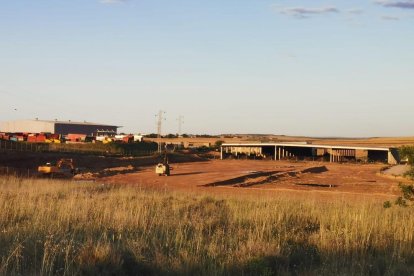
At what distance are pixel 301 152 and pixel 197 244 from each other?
114 m

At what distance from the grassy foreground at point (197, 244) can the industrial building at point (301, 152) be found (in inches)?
3683

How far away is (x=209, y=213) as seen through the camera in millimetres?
14906

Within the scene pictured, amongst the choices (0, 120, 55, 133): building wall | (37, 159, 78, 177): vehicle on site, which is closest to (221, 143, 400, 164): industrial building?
(37, 159, 78, 177): vehicle on site

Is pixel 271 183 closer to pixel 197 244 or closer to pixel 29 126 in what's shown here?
pixel 197 244

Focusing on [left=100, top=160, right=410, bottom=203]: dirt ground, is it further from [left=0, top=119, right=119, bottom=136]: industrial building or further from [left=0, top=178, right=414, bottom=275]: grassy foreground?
[left=0, top=119, right=119, bottom=136]: industrial building

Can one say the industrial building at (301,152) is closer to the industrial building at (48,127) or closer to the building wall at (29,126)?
the industrial building at (48,127)

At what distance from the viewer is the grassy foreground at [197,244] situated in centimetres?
786

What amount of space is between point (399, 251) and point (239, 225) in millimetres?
3733

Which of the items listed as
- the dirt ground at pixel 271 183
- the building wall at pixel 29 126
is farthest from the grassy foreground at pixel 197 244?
the building wall at pixel 29 126

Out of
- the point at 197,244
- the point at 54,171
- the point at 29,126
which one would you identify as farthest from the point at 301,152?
the point at 197,244

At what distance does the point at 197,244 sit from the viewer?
901 centimetres

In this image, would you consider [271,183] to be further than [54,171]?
No

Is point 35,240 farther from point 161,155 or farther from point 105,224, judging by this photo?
point 161,155

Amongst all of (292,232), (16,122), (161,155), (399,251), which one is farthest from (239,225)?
(16,122)
